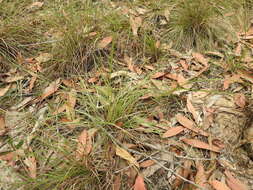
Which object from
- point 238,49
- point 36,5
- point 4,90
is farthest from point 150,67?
point 36,5

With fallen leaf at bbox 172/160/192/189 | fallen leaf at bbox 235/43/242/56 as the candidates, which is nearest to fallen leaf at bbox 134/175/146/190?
fallen leaf at bbox 172/160/192/189

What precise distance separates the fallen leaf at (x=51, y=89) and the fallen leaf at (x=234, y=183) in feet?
4.34

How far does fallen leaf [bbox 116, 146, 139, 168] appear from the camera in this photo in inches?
65.6

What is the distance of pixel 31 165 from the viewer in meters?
1.76

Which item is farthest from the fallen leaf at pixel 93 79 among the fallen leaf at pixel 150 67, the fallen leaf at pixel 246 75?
the fallen leaf at pixel 246 75

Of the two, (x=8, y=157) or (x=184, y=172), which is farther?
(x=8, y=157)

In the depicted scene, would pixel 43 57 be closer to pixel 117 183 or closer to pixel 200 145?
pixel 117 183

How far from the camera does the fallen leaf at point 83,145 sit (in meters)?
1.68

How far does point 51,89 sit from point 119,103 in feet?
1.98

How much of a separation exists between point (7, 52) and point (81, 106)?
2.88 ft

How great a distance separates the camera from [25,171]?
1.76 meters

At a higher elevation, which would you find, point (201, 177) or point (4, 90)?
point (4, 90)

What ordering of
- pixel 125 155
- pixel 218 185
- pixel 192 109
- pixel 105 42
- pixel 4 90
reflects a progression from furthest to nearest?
1. pixel 105 42
2. pixel 4 90
3. pixel 192 109
4. pixel 125 155
5. pixel 218 185

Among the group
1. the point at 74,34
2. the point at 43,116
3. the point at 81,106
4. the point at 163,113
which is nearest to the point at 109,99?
the point at 81,106
